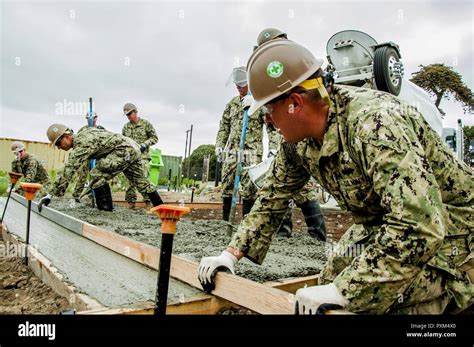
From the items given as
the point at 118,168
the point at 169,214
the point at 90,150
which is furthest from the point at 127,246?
the point at 118,168

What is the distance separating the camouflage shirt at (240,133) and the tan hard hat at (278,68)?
321 centimetres

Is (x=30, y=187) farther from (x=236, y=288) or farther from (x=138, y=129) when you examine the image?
(x=138, y=129)

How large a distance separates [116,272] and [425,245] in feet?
6.70

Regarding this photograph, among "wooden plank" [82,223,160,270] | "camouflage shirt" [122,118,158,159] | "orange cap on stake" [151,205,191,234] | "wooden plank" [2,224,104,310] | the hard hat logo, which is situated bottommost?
"wooden plank" [2,224,104,310]

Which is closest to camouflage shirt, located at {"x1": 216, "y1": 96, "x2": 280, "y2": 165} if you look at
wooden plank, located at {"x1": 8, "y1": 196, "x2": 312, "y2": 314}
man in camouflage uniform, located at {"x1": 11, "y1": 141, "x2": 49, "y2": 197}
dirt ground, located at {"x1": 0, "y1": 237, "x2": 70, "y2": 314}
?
wooden plank, located at {"x1": 8, "y1": 196, "x2": 312, "y2": 314}

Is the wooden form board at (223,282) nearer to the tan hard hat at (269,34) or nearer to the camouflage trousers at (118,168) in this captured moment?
the tan hard hat at (269,34)

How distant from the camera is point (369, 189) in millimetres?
1612

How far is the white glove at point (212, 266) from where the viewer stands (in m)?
1.99

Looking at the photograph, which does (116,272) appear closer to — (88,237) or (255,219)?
(255,219)

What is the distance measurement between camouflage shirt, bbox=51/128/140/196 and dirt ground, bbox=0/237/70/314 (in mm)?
2301

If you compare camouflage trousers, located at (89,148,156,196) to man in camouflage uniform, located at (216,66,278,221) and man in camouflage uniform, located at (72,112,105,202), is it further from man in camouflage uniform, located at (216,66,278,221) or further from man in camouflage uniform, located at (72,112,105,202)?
man in camouflage uniform, located at (216,66,278,221)

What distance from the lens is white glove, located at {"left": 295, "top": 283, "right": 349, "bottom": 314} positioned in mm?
1333

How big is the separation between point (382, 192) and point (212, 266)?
982 millimetres

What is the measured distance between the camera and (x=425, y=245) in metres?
1.21
